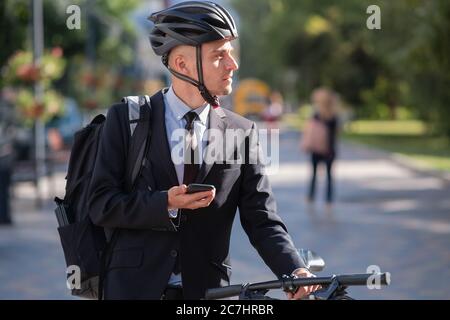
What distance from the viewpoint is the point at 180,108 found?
3.25 m

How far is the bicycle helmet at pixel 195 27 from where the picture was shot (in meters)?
3.12

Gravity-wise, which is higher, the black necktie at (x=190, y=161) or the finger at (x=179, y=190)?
the black necktie at (x=190, y=161)

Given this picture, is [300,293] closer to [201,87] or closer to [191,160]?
[191,160]

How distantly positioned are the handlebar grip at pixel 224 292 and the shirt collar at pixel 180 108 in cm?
64

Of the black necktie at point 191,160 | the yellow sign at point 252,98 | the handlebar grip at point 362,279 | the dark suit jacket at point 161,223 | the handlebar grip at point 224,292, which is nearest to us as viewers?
the handlebar grip at point 362,279

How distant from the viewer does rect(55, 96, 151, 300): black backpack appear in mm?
3164

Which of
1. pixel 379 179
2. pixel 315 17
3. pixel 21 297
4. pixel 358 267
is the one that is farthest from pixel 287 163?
pixel 315 17

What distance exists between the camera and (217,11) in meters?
3.15

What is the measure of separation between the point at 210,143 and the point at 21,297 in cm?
539

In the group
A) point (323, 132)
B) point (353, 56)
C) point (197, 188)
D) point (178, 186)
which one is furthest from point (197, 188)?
point (353, 56)

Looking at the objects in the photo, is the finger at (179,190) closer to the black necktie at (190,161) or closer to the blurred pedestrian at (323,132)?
the black necktie at (190,161)

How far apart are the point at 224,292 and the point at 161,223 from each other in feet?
1.07

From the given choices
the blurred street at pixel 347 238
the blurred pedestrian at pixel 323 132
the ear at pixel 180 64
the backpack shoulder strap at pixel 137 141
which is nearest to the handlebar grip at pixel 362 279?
the backpack shoulder strap at pixel 137 141
